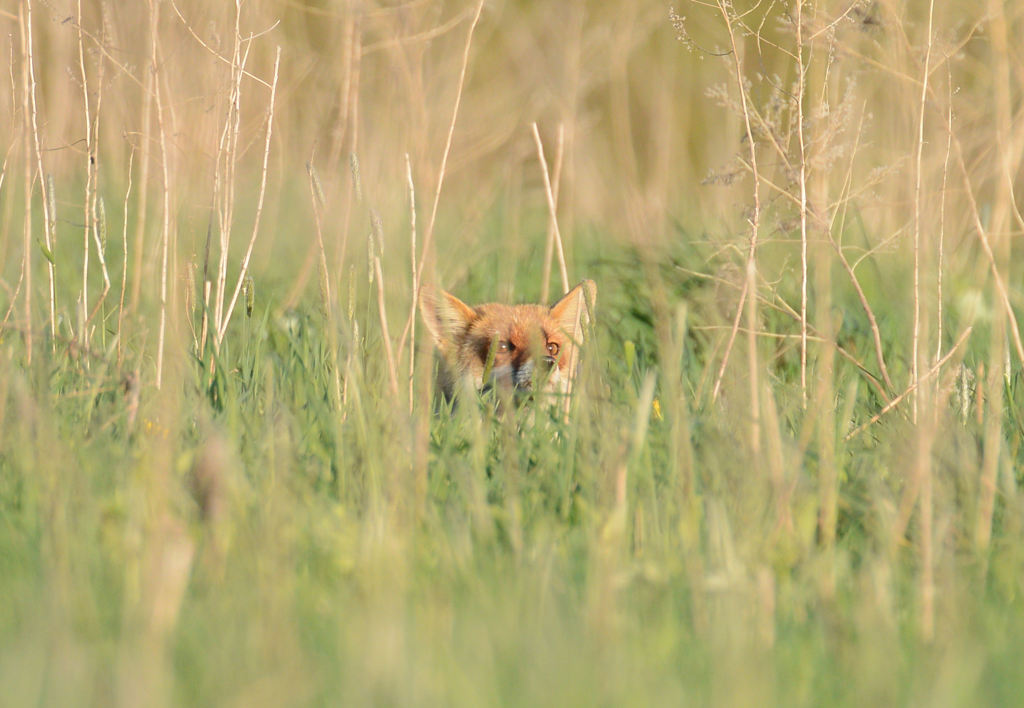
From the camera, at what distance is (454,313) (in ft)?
14.1

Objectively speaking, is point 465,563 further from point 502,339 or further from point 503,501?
point 502,339

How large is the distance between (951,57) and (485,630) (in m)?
1.92

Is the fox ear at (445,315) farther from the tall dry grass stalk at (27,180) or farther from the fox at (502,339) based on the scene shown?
the tall dry grass stalk at (27,180)

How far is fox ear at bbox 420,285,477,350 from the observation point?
4.00m

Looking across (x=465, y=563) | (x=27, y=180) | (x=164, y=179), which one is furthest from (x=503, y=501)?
(x=27, y=180)

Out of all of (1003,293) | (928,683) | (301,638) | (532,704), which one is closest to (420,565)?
(301,638)

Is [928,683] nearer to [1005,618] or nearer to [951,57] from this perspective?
[1005,618]

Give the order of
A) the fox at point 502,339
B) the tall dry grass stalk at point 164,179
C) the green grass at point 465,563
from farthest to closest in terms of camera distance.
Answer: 1. the fox at point 502,339
2. the tall dry grass stalk at point 164,179
3. the green grass at point 465,563

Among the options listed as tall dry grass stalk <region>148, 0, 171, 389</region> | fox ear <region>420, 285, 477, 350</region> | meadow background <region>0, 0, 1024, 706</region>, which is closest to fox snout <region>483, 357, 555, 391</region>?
fox ear <region>420, 285, 477, 350</region>

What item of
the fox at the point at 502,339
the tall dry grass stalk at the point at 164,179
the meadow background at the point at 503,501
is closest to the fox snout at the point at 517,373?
the fox at the point at 502,339

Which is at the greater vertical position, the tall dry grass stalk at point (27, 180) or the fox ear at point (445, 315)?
the tall dry grass stalk at point (27, 180)

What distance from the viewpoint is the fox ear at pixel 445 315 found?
13.1 ft

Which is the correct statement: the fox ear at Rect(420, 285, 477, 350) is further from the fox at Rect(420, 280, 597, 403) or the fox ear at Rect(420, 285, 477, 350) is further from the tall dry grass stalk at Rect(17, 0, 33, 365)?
the tall dry grass stalk at Rect(17, 0, 33, 365)

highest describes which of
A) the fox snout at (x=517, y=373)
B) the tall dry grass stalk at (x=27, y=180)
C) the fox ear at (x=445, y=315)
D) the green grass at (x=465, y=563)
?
the tall dry grass stalk at (x=27, y=180)
